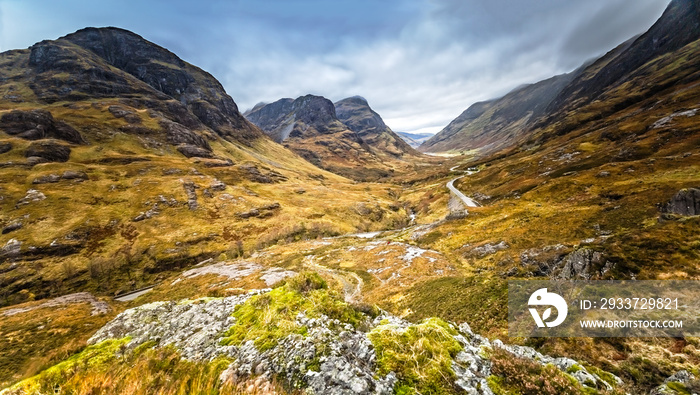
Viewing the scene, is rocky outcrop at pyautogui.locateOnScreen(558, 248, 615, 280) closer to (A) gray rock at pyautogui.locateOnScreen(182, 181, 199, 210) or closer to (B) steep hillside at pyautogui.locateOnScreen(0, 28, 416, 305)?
(B) steep hillside at pyautogui.locateOnScreen(0, 28, 416, 305)

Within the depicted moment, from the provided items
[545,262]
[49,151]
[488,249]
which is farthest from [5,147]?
[545,262]

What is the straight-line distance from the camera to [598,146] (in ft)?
302

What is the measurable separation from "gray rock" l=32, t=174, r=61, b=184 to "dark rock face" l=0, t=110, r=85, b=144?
51390 millimetres

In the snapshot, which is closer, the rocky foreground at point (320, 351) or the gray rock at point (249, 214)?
the rocky foreground at point (320, 351)

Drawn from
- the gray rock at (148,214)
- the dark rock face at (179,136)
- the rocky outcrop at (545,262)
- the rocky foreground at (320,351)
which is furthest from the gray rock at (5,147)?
the rocky outcrop at (545,262)

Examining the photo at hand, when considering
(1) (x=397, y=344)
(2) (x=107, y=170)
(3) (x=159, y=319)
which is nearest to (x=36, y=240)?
(2) (x=107, y=170)

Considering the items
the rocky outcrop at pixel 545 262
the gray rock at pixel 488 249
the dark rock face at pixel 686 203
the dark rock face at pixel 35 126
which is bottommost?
the gray rock at pixel 488 249

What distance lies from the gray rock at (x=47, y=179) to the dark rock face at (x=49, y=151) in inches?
992

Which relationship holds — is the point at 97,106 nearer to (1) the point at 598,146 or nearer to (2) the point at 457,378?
(2) the point at 457,378

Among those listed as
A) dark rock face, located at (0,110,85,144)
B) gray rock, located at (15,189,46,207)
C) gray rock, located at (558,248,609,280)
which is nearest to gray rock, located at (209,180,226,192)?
gray rock, located at (15,189,46,207)

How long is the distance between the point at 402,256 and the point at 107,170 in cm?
13504

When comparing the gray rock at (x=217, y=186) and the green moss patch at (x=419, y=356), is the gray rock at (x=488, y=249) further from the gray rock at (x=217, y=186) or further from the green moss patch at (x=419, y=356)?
the gray rock at (x=217, y=186)

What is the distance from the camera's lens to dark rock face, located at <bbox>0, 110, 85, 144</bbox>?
120 meters

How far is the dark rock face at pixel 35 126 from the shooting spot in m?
120
